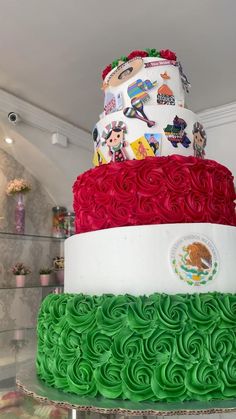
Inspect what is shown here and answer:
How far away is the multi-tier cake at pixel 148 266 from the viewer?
127 centimetres

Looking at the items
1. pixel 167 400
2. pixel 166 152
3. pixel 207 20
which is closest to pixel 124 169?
pixel 166 152

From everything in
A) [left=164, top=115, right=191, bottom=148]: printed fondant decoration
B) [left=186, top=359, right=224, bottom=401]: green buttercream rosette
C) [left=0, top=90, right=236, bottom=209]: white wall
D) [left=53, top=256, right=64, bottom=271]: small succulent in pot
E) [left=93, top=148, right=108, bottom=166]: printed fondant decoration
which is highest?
[left=0, top=90, right=236, bottom=209]: white wall

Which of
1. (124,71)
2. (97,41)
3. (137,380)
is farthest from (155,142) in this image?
(97,41)

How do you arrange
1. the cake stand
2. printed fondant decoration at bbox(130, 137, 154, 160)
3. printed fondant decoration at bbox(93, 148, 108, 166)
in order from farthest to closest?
printed fondant decoration at bbox(93, 148, 108, 166), printed fondant decoration at bbox(130, 137, 154, 160), the cake stand

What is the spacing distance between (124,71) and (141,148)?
0.42 meters

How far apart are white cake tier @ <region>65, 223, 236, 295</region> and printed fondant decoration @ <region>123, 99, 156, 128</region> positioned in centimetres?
49

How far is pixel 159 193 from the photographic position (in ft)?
4.74

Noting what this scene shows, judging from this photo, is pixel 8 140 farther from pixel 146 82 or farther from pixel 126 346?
pixel 126 346

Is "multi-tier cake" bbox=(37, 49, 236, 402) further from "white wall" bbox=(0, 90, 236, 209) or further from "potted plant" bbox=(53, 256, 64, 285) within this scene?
"potted plant" bbox=(53, 256, 64, 285)

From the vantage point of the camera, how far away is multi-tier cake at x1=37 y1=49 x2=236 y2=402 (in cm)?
127

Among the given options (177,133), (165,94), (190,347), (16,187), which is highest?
(16,187)

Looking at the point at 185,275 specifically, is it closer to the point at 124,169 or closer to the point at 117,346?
the point at 117,346

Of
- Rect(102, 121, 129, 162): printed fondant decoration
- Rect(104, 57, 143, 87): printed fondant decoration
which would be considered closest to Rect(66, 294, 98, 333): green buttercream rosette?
Rect(102, 121, 129, 162): printed fondant decoration

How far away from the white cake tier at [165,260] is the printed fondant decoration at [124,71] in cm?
74
